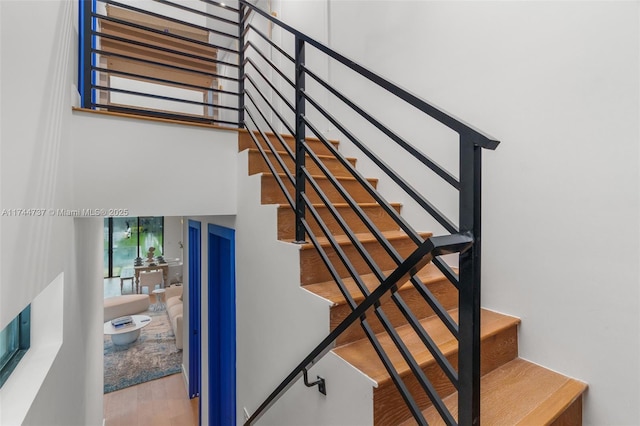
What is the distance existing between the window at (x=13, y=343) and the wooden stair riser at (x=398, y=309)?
1.35m

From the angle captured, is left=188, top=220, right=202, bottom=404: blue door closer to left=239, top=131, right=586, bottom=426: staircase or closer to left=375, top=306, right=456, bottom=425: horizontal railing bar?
left=239, top=131, right=586, bottom=426: staircase

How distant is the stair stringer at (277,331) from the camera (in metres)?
1.29

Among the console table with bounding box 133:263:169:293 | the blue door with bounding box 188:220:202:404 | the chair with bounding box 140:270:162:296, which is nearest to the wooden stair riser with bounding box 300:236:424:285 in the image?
the blue door with bounding box 188:220:202:404

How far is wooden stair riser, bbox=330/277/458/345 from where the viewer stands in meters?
1.40

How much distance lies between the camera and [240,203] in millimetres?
2311

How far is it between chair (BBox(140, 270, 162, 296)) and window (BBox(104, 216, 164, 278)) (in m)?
2.08

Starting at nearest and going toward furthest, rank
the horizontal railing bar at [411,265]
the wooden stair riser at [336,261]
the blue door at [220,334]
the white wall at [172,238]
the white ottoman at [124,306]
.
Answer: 1. the horizontal railing bar at [411,265]
2. the wooden stair riser at [336,261]
3. the blue door at [220,334]
4. the white ottoman at [124,306]
5. the white wall at [172,238]

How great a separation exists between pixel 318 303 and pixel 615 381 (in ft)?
4.11

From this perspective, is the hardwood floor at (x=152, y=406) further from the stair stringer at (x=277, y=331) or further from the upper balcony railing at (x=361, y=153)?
the upper balcony railing at (x=361, y=153)

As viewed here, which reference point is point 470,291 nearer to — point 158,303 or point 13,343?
point 13,343

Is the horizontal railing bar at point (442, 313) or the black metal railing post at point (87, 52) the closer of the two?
the horizontal railing bar at point (442, 313)

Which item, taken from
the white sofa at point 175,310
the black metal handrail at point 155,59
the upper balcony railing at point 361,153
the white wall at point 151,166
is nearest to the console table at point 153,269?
the white sofa at point 175,310

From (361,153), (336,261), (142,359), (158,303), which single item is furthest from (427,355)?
(158,303)

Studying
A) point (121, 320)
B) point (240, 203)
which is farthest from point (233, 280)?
point (121, 320)
